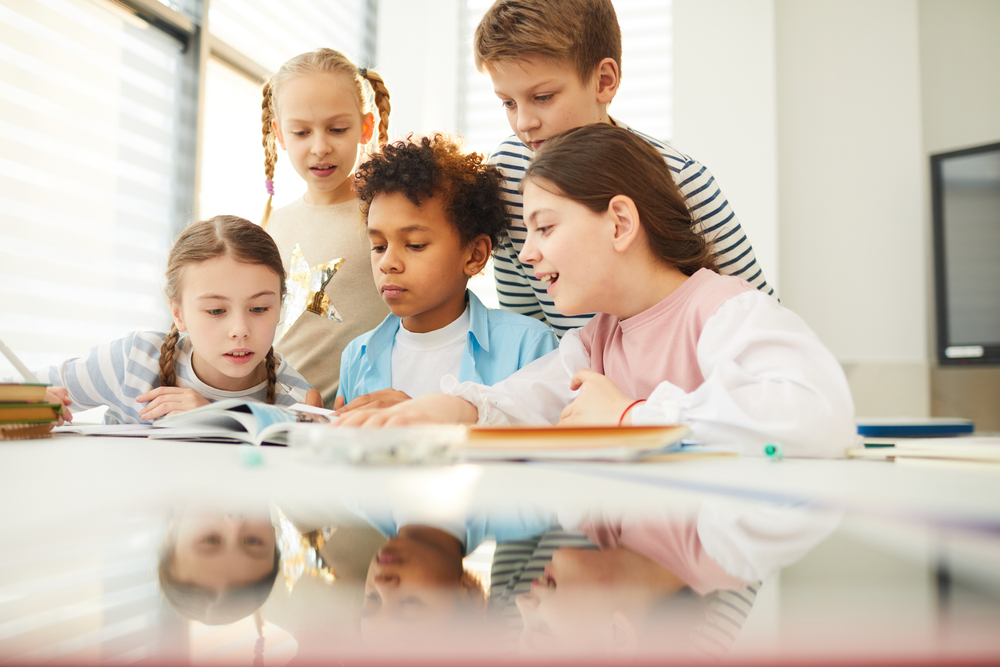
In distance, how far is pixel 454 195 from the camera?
3.99ft

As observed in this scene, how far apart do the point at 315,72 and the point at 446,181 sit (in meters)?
0.52

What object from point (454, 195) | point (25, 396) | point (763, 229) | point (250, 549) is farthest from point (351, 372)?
point (763, 229)

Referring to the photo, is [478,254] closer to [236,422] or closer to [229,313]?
[229,313]

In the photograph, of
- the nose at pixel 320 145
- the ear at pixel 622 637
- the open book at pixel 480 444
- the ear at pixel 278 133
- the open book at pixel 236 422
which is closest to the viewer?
the ear at pixel 622 637

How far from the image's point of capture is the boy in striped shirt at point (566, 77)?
113cm

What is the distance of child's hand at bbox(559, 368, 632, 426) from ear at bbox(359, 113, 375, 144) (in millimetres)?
1053

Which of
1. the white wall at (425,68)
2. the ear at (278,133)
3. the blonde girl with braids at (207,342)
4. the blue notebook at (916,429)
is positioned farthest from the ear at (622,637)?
the white wall at (425,68)

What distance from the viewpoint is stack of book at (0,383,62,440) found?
681 millimetres

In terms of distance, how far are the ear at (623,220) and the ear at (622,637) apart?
30.3 inches

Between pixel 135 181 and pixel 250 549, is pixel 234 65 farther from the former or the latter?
pixel 250 549

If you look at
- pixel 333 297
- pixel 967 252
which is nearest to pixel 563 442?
pixel 333 297

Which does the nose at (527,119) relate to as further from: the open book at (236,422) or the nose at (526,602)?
the nose at (526,602)

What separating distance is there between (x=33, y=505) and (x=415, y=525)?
7.8 inches

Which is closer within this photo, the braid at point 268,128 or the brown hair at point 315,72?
the brown hair at point 315,72
